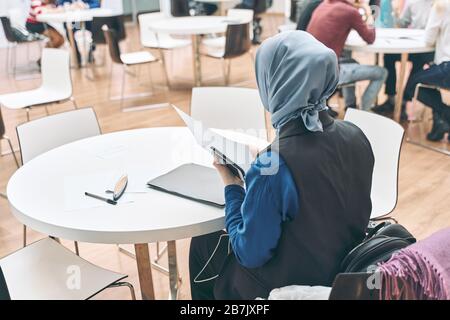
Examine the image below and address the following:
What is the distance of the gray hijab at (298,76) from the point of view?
139 cm

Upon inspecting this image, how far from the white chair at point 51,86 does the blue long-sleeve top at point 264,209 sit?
9.65ft

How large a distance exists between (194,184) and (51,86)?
2.87m

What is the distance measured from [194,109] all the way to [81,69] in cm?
461

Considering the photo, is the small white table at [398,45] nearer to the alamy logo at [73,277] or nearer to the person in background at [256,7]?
the alamy logo at [73,277]

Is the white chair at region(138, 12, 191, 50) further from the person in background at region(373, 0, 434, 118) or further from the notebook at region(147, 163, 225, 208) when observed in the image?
the notebook at region(147, 163, 225, 208)

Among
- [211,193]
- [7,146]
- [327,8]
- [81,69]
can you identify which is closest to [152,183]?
[211,193]

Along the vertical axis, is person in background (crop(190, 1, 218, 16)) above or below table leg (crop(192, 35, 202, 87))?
above

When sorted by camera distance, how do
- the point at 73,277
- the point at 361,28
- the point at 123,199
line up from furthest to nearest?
the point at 361,28 < the point at 73,277 < the point at 123,199

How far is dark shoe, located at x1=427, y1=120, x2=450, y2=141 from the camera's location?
422 cm

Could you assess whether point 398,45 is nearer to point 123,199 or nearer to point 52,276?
point 123,199

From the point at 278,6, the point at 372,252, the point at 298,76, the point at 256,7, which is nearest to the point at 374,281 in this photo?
the point at 372,252

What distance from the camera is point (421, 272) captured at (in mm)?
1100

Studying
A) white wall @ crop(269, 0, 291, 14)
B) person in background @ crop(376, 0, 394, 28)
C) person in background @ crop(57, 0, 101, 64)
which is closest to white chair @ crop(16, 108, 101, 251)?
person in background @ crop(376, 0, 394, 28)

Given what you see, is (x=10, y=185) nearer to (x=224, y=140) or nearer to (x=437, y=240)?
(x=224, y=140)
